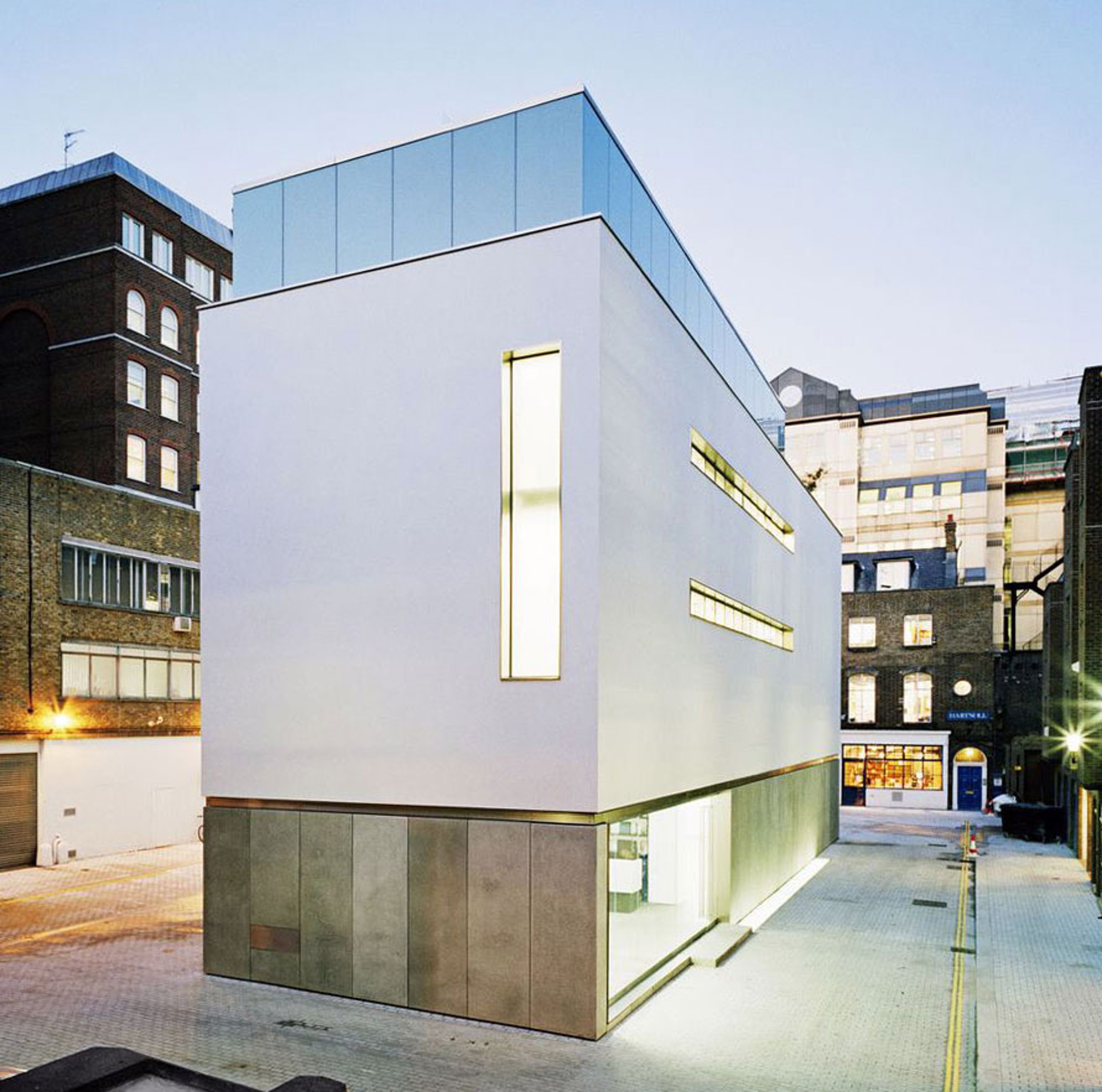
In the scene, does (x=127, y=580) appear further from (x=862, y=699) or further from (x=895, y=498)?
(x=895, y=498)

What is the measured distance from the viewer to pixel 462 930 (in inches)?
510

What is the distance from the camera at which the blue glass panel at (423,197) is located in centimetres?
1427

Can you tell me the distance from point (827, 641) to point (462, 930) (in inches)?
855

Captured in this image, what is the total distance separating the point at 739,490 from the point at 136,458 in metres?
26.9

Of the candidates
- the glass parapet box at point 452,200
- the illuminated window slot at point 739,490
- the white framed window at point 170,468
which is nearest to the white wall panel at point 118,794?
the white framed window at point 170,468

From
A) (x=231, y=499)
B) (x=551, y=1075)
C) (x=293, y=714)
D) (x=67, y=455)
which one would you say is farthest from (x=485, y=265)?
(x=67, y=455)

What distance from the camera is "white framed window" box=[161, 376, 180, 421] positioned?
1523 inches

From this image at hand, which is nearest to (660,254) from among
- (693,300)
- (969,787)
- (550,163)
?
(693,300)

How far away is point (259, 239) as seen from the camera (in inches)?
622

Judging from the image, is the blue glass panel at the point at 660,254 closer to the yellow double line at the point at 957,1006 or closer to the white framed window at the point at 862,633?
the yellow double line at the point at 957,1006

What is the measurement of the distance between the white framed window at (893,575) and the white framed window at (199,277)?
Result: 114 ft

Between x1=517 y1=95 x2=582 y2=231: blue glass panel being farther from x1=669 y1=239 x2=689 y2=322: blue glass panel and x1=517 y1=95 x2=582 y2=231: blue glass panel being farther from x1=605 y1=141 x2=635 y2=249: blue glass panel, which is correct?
x1=669 y1=239 x2=689 y2=322: blue glass panel

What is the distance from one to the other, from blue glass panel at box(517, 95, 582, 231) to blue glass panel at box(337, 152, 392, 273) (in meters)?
2.29

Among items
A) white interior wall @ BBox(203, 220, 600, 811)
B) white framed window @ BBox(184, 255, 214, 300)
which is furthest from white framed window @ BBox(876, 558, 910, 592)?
white interior wall @ BBox(203, 220, 600, 811)
